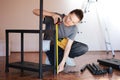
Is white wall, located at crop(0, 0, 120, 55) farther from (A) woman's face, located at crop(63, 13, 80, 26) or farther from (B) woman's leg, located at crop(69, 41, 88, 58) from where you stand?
(A) woman's face, located at crop(63, 13, 80, 26)

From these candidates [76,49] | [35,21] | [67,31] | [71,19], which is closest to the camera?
[71,19]

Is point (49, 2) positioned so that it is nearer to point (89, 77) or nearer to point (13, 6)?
point (13, 6)

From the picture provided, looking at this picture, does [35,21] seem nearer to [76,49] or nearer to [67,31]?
[76,49]

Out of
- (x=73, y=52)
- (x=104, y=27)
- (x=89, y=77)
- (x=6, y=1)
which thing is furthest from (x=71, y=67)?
(x=6, y=1)

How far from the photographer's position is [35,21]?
17.3 ft

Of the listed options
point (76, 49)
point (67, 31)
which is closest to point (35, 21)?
point (76, 49)

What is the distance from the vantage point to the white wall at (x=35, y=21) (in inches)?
205

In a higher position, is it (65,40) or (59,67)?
(65,40)

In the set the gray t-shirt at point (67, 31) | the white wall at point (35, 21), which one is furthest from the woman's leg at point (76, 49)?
the white wall at point (35, 21)

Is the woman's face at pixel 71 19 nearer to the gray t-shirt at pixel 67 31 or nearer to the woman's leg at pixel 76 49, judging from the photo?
the gray t-shirt at pixel 67 31

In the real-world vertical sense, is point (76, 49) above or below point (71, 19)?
below

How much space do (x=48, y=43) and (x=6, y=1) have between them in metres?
2.57

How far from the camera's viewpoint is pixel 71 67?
131 inches

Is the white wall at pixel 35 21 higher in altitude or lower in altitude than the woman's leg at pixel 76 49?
higher
